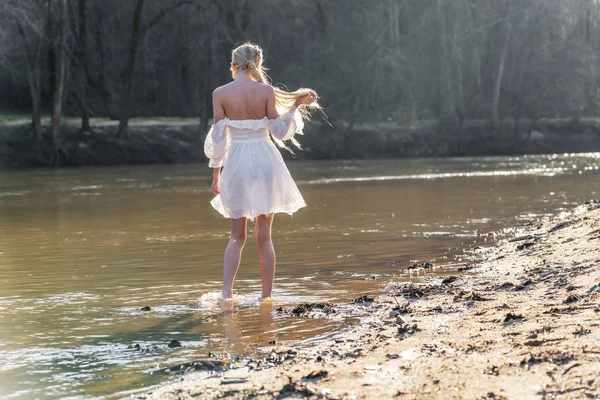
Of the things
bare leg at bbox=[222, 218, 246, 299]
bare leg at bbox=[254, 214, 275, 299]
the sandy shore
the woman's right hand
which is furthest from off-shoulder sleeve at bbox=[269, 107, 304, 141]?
the sandy shore

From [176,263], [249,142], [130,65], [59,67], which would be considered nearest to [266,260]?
[249,142]

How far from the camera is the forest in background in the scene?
4731cm

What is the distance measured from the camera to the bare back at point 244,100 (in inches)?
333

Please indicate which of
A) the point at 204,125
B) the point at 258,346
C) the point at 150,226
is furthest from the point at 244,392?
the point at 204,125

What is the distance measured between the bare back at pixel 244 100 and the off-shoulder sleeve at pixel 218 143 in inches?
3.4

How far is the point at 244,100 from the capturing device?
8.48m

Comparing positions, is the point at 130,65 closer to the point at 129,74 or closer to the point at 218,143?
the point at 129,74

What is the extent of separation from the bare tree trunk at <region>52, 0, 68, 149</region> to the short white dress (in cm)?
3388

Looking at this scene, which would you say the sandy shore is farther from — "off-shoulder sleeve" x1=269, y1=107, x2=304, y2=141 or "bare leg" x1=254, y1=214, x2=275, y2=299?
"off-shoulder sleeve" x1=269, y1=107, x2=304, y2=141

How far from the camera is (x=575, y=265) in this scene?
912 cm

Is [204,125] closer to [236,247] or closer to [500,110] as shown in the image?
[500,110]

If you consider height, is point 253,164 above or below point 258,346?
above

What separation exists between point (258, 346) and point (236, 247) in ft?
7.15

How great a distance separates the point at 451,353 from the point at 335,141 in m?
45.1
